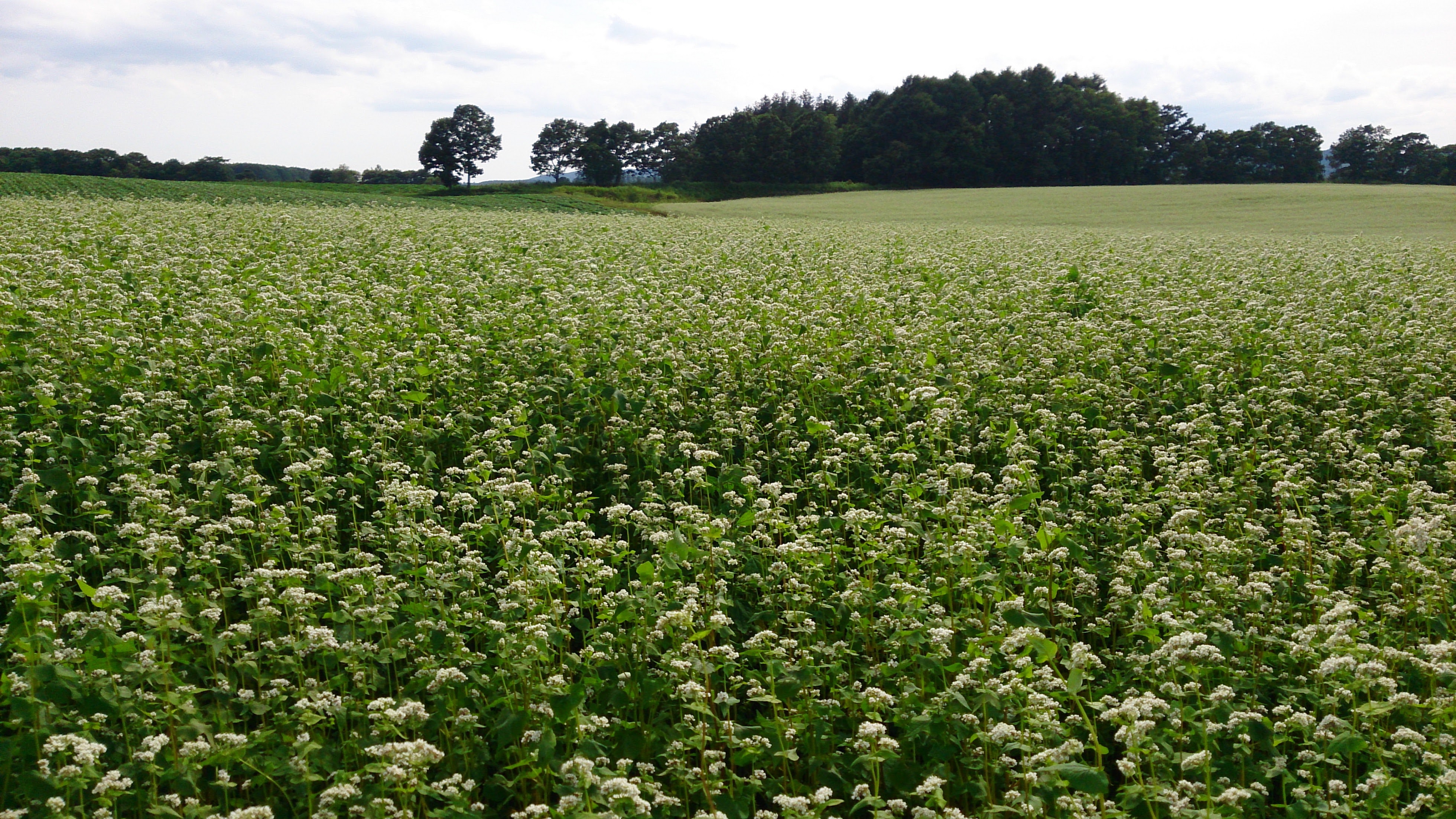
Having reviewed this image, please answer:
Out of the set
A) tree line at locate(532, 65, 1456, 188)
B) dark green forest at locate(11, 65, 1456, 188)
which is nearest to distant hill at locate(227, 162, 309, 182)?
dark green forest at locate(11, 65, 1456, 188)

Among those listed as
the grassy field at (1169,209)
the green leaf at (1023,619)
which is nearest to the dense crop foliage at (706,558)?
the green leaf at (1023,619)

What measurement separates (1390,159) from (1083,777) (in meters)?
129

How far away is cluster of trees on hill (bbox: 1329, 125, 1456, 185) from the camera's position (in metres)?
94.6

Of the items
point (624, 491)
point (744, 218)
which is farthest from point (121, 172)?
point (624, 491)

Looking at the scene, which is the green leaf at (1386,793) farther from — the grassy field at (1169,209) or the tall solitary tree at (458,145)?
the tall solitary tree at (458,145)

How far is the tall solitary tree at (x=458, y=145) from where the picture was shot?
372 ft

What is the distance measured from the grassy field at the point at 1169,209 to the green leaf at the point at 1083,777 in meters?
35.3

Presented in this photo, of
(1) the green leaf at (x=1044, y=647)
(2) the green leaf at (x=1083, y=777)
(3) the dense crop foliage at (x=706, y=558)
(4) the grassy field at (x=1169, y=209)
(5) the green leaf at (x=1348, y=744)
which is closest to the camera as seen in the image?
(2) the green leaf at (x=1083, y=777)

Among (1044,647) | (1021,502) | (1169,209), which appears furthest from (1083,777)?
(1169,209)

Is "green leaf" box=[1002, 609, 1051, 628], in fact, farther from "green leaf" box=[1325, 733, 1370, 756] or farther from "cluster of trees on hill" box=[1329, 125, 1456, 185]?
"cluster of trees on hill" box=[1329, 125, 1456, 185]

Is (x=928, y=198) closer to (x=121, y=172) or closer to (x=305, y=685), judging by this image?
(x=305, y=685)

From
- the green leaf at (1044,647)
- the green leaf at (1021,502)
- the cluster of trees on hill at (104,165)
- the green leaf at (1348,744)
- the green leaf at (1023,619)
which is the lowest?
the green leaf at (1348,744)

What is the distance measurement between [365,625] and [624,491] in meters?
3.27

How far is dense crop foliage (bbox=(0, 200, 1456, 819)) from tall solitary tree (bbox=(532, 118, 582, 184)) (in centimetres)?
12330
